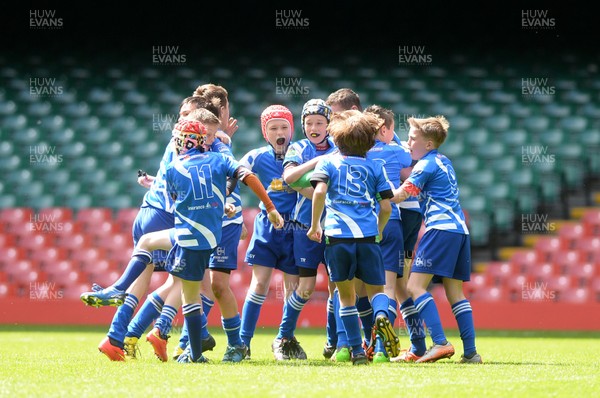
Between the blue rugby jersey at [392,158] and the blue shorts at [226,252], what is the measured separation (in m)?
1.16

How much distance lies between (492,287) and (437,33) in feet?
18.6

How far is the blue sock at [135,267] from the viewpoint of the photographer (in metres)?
6.16

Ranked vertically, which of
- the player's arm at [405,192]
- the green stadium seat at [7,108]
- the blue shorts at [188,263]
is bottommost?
the blue shorts at [188,263]

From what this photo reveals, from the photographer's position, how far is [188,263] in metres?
5.91

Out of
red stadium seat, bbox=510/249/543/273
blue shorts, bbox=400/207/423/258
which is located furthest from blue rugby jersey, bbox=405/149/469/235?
red stadium seat, bbox=510/249/543/273

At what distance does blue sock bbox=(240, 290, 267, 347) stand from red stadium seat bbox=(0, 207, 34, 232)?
7814 mm

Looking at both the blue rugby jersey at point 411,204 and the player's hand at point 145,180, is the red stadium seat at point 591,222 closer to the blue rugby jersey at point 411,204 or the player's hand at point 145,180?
the blue rugby jersey at point 411,204

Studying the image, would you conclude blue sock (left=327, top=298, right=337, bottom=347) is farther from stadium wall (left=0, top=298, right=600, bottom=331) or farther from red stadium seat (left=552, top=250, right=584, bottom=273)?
red stadium seat (left=552, top=250, right=584, bottom=273)

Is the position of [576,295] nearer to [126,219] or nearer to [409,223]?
[409,223]

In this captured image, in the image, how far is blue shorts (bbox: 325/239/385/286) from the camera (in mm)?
5969

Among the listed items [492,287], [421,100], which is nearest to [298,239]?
[492,287]

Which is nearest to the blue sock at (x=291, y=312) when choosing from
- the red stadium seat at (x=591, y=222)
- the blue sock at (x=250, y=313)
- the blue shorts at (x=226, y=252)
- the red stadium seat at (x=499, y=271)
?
the blue sock at (x=250, y=313)

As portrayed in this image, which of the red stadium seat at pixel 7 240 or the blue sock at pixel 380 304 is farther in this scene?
the red stadium seat at pixel 7 240

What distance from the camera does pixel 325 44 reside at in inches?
660
